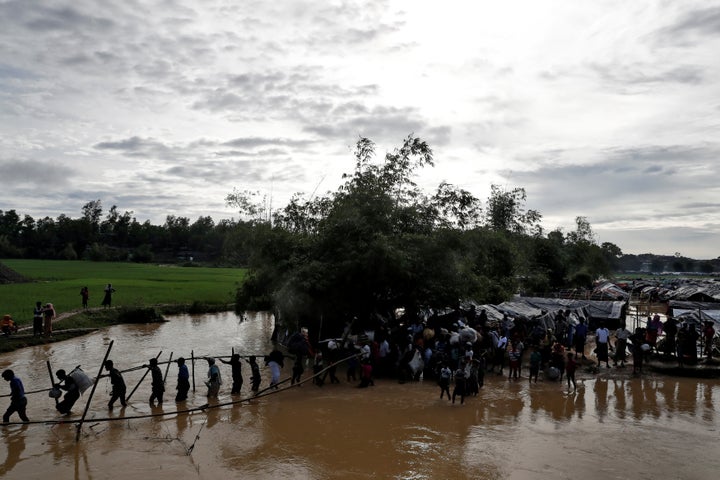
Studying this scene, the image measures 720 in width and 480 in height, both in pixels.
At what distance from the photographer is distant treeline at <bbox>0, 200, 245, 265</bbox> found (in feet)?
317

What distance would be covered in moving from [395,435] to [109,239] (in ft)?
377

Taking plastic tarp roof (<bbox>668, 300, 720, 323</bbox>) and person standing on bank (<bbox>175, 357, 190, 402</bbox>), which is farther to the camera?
plastic tarp roof (<bbox>668, 300, 720, 323</bbox>)

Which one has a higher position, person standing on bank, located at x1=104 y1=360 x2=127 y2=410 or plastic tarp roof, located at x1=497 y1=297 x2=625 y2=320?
plastic tarp roof, located at x1=497 y1=297 x2=625 y2=320

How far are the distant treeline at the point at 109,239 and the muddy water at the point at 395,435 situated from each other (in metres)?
78.1

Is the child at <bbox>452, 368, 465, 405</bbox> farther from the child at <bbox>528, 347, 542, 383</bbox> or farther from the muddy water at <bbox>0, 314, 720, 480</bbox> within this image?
the child at <bbox>528, 347, 542, 383</bbox>

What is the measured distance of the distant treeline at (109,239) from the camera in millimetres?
96688

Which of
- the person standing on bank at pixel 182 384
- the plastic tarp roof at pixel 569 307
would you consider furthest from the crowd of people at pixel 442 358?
the plastic tarp roof at pixel 569 307

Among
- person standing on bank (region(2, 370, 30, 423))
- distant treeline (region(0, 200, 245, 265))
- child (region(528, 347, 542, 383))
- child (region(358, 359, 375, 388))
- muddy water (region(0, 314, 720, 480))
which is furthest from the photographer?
distant treeline (region(0, 200, 245, 265))

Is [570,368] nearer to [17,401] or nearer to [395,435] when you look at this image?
[395,435]

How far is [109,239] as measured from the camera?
112m

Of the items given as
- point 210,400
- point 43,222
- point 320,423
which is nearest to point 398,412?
point 320,423

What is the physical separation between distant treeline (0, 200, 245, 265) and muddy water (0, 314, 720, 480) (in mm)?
78058

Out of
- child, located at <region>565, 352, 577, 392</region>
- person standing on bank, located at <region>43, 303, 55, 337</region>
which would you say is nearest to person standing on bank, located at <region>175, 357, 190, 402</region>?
child, located at <region>565, 352, 577, 392</region>

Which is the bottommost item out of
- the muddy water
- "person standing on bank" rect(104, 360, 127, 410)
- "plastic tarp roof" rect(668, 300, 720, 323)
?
the muddy water
